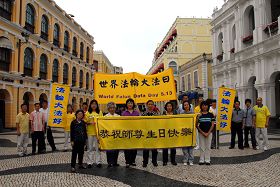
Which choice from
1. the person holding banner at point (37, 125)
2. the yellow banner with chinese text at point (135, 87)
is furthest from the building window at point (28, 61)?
the yellow banner with chinese text at point (135, 87)

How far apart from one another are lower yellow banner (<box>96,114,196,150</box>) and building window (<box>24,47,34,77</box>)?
1912cm

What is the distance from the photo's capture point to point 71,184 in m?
6.23

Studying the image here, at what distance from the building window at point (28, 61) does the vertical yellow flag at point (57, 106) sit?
14627mm

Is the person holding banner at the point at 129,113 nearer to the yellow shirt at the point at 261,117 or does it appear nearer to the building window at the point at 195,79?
the yellow shirt at the point at 261,117

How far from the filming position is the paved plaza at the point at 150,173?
6293mm

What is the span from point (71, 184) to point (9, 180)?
5.22 ft

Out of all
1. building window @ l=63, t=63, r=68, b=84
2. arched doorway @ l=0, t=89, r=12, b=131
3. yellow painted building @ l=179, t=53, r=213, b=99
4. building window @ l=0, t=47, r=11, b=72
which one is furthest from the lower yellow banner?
yellow painted building @ l=179, t=53, r=213, b=99

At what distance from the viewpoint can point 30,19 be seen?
82.5 ft

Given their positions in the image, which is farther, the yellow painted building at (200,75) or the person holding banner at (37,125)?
the yellow painted building at (200,75)

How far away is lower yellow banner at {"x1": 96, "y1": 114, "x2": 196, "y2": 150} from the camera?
778 centimetres

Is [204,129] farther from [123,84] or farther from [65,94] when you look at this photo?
[65,94]

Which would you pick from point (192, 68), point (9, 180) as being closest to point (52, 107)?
point (9, 180)

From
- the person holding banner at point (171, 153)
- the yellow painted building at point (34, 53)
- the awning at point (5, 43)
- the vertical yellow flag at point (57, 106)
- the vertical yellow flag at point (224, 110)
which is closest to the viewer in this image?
the person holding banner at point (171, 153)

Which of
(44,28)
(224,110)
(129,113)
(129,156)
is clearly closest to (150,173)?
(129,156)
